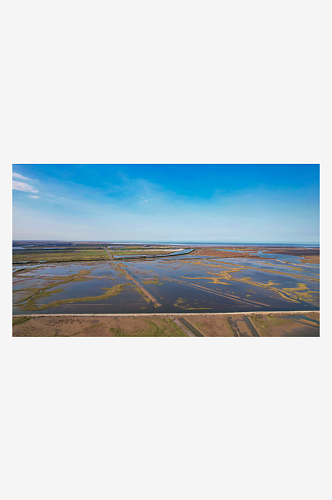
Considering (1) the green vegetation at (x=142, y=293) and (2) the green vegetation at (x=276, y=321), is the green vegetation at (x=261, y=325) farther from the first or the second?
(1) the green vegetation at (x=142, y=293)

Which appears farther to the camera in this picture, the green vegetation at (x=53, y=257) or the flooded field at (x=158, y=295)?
the green vegetation at (x=53, y=257)

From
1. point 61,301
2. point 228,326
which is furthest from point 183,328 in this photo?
point 61,301

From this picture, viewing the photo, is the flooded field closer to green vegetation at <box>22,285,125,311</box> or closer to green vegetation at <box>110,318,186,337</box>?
green vegetation at <box>22,285,125,311</box>

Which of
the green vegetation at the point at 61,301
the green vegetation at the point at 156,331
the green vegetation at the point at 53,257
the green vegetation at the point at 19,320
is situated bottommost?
the green vegetation at the point at 156,331

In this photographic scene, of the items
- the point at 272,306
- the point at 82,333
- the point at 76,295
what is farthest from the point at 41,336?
the point at 272,306

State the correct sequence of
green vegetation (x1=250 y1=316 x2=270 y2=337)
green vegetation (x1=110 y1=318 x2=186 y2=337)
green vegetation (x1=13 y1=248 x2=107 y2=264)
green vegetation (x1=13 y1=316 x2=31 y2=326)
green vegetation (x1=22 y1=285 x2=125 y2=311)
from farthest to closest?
green vegetation (x1=13 y1=248 x2=107 y2=264) < green vegetation (x1=22 y1=285 x2=125 y2=311) < green vegetation (x1=13 y1=316 x2=31 y2=326) < green vegetation (x1=250 y1=316 x2=270 y2=337) < green vegetation (x1=110 y1=318 x2=186 y2=337)

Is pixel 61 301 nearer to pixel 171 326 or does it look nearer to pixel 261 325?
pixel 171 326

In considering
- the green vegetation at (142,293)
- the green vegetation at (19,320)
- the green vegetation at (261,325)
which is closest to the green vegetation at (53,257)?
the green vegetation at (142,293)

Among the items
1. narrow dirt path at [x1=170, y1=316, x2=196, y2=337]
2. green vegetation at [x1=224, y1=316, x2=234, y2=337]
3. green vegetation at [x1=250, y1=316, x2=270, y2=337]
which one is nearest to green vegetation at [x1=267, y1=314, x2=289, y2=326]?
green vegetation at [x1=250, y1=316, x2=270, y2=337]
